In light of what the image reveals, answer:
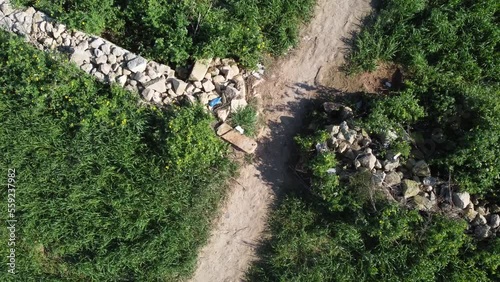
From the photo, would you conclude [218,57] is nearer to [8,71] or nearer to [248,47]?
[248,47]

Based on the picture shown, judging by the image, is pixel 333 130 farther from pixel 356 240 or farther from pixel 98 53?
pixel 98 53

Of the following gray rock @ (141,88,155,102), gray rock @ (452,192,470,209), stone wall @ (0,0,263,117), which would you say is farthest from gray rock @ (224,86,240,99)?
gray rock @ (452,192,470,209)

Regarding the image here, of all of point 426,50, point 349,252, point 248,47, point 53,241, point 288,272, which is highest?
point 426,50

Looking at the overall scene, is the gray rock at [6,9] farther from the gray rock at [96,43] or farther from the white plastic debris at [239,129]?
the white plastic debris at [239,129]

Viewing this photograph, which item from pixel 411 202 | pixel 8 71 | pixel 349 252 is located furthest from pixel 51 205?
pixel 411 202

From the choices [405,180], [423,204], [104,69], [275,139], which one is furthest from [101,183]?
[423,204]

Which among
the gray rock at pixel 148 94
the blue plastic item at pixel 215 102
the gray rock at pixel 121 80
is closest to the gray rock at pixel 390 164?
the blue plastic item at pixel 215 102
